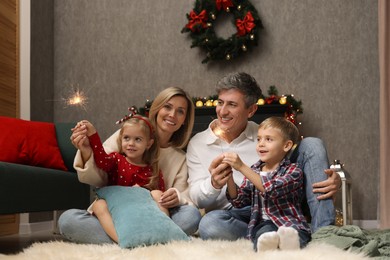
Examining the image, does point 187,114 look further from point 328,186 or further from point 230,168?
point 328,186

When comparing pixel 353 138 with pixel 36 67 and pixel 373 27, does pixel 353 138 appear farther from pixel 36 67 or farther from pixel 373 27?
pixel 36 67

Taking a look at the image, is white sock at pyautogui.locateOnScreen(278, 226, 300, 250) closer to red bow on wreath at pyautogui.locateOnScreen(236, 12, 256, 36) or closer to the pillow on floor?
the pillow on floor

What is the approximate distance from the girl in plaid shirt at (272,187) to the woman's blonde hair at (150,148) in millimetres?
383

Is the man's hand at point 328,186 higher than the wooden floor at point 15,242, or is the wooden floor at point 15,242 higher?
the man's hand at point 328,186

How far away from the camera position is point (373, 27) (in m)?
4.49

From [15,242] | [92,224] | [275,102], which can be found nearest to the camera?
[92,224]

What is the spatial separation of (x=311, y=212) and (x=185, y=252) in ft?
1.96

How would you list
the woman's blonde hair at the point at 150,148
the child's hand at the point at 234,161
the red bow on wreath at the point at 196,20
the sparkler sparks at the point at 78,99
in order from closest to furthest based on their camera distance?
the child's hand at the point at 234,161
the woman's blonde hair at the point at 150,148
the red bow on wreath at the point at 196,20
the sparkler sparks at the point at 78,99

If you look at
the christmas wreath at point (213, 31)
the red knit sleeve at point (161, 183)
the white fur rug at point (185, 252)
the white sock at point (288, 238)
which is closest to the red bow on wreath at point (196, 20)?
the christmas wreath at point (213, 31)

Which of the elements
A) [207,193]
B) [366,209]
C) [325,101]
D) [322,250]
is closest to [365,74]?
[325,101]

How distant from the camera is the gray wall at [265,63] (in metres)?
4.48

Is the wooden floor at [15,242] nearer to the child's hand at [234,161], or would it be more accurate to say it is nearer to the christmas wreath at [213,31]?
the child's hand at [234,161]

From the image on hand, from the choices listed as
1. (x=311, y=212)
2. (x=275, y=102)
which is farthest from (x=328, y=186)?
(x=275, y=102)

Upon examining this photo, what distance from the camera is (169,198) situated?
242 cm
